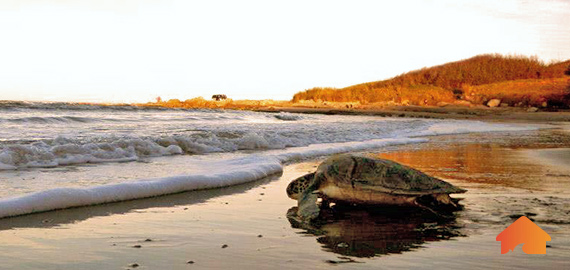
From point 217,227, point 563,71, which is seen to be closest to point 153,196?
point 217,227

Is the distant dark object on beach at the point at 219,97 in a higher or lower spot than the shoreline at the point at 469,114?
higher

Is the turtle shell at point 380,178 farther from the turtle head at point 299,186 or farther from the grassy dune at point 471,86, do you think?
the grassy dune at point 471,86

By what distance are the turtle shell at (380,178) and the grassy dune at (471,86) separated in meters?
46.5

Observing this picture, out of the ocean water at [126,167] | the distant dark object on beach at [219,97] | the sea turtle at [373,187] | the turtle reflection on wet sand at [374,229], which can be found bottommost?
the turtle reflection on wet sand at [374,229]

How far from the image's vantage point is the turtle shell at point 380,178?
15.4 feet

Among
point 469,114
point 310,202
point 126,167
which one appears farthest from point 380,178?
point 469,114

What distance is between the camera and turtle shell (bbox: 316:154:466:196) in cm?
469

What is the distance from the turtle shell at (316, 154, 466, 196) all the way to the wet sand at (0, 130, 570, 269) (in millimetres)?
225

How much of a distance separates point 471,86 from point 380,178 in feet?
176

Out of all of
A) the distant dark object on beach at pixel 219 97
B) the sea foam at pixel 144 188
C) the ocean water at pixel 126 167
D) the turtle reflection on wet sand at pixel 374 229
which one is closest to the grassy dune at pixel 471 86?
the distant dark object on beach at pixel 219 97

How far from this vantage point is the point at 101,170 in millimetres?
7125

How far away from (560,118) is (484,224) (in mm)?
32764

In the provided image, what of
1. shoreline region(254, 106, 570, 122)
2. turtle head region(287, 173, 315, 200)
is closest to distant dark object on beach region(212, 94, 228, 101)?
shoreline region(254, 106, 570, 122)

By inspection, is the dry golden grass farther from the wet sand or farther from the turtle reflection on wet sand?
the turtle reflection on wet sand
